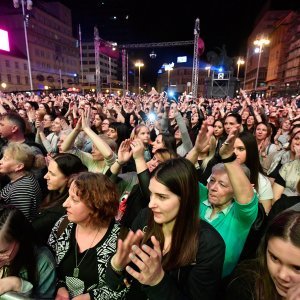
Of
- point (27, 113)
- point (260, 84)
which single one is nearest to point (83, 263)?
point (27, 113)

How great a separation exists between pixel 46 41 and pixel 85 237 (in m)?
72.9

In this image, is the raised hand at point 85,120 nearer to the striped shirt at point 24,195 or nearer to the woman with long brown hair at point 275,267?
the striped shirt at point 24,195

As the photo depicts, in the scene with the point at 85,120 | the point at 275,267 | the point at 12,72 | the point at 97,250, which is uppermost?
the point at 12,72

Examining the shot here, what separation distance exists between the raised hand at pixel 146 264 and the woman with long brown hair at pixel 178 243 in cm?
8

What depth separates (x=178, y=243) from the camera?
179 cm

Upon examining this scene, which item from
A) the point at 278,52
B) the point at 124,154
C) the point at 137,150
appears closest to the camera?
the point at 137,150

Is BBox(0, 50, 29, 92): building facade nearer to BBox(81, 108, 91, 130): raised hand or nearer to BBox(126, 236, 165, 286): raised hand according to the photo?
BBox(81, 108, 91, 130): raised hand

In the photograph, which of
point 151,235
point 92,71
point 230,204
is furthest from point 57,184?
point 92,71

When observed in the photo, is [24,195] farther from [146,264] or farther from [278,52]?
[278,52]

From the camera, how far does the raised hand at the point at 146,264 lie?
1279 millimetres

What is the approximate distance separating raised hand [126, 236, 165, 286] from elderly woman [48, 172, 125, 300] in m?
0.68

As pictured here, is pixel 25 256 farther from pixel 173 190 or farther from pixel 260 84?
pixel 260 84

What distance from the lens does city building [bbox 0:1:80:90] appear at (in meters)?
58.0

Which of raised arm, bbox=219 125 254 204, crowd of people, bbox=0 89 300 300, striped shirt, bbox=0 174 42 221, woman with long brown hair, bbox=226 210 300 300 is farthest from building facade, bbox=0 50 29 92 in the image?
woman with long brown hair, bbox=226 210 300 300
